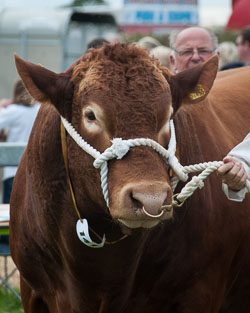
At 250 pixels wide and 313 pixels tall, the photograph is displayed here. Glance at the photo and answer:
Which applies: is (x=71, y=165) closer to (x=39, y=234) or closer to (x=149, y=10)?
(x=39, y=234)

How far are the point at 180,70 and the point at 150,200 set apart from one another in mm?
3344

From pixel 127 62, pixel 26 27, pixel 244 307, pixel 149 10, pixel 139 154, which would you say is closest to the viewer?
pixel 139 154

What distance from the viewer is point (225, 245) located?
4.23 m

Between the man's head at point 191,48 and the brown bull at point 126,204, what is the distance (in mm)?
1507

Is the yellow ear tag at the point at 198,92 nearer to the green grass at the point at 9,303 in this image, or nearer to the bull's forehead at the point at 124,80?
the bull's forehead at the point at 124,80

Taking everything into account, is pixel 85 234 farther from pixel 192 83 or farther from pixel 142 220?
pixel 192 83

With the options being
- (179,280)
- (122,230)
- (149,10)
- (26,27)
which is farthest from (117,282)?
(26,27)

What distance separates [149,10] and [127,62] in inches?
388

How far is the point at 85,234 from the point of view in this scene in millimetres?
3703

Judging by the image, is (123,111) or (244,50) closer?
(123,111)

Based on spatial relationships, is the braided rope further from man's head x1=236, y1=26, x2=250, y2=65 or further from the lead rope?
man's head x1=236, y1=26, x2=250, y2=65

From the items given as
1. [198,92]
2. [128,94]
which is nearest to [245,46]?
[198,92]

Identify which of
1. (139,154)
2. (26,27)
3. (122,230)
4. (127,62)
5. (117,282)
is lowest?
(26,27)

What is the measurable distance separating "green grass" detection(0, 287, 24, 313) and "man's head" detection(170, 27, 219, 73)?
2287 millimetres
